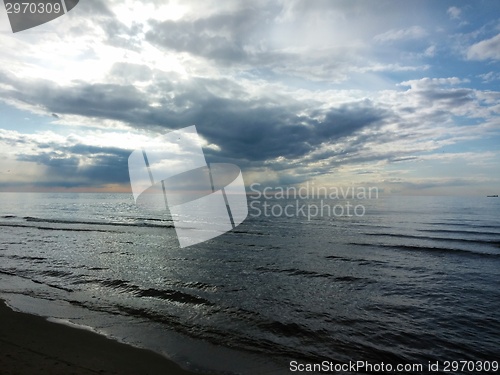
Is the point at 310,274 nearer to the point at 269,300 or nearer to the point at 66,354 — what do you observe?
the point at 269,300

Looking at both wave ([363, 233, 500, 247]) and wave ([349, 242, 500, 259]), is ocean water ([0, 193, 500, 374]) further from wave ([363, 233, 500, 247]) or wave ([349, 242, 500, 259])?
wave ([363, 233, 500, 247])

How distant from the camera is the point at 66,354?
674 centimetres

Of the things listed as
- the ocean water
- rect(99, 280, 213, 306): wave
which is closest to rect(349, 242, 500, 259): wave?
the ocean water

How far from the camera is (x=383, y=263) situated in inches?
773

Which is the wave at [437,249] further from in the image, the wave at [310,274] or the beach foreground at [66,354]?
the beach foreground at [66,354]

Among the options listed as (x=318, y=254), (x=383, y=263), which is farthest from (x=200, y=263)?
(x=383, y=263)

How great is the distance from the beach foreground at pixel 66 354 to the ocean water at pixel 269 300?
0.50 metres

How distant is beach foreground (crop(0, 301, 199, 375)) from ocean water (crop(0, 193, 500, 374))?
496mm

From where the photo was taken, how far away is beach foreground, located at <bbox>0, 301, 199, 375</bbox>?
6098 mm

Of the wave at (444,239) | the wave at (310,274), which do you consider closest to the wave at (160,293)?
the wave at (310,274)

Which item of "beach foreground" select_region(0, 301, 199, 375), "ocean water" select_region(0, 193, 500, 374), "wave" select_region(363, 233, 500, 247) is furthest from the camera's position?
"wave" select_region(363, 233, 500, 247)

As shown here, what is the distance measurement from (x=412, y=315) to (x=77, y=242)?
87.7 ft

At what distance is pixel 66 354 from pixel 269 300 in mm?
7242

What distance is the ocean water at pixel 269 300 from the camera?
7898 mm
